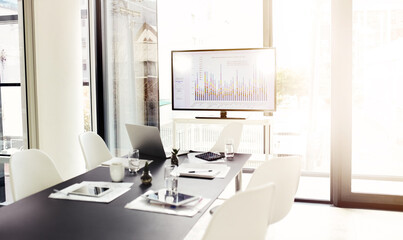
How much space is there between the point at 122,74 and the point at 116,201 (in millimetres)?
3310

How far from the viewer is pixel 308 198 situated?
14.3ft

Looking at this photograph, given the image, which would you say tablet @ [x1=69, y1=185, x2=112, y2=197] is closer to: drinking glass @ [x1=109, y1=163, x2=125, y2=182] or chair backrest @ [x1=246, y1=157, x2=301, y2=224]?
drinking glass @ [x1=109, y1=163, x2=125, y2=182]

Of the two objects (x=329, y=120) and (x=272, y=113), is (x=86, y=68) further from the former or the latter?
(x=329, y=120)

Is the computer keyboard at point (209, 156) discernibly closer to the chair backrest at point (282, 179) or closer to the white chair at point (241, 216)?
the chair backrest at point (282, 179)

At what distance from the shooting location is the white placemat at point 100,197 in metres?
1.97

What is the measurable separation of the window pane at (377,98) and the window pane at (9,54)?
11.2 feet

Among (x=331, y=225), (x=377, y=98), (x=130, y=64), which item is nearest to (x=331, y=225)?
(x=331, y=225)

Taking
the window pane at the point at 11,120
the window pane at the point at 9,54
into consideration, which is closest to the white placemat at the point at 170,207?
the window pane at the point at 11,120

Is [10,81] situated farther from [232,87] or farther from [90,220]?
[90,220]

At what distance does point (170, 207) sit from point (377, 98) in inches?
123

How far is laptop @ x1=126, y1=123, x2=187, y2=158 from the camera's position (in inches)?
114

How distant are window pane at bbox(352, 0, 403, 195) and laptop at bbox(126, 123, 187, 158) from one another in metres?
2.27

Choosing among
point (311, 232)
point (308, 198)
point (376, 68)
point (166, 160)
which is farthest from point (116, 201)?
point (376, 68)

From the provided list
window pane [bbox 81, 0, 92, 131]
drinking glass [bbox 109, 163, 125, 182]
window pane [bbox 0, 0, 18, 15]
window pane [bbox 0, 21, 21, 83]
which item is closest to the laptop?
drinking glass [bbox 109, 163, 125, 182]
